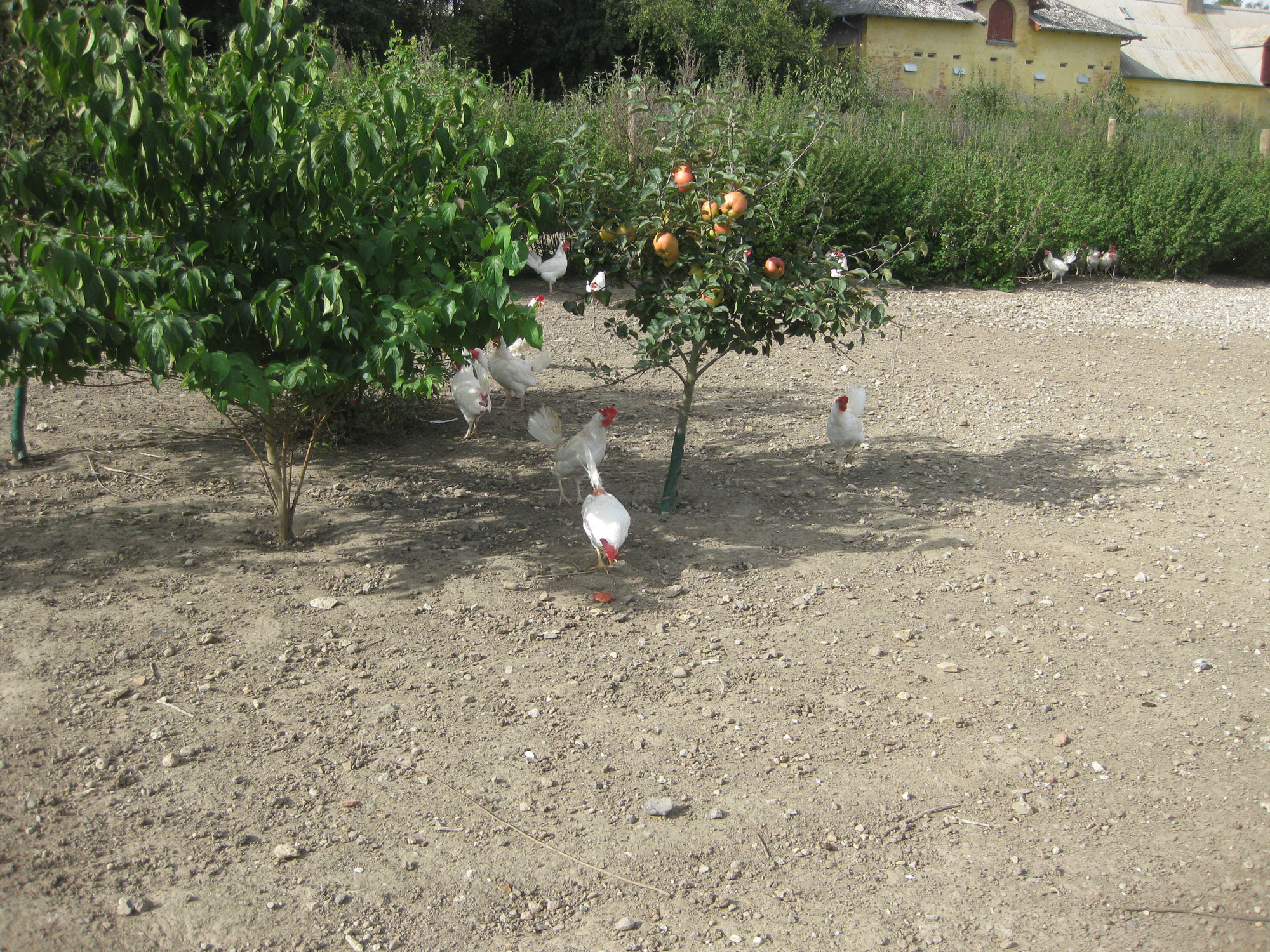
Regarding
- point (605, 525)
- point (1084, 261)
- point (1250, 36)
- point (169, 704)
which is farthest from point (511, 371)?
point (1250, 36)

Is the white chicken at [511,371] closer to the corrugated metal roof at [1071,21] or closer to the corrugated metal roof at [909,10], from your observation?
the corrugated metal roof at [909,10]

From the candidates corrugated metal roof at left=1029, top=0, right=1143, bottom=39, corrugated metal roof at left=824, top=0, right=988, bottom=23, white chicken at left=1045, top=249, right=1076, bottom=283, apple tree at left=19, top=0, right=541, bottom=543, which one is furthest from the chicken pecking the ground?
corrugated metal roof at left=1029, top=0, right=1143, bottom=39

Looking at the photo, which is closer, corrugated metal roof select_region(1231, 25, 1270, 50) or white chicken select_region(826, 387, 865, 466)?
white chicken select_region(826, 387, 865, 466)

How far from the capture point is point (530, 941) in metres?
2.60

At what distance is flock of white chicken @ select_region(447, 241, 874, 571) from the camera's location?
4531 millimetres

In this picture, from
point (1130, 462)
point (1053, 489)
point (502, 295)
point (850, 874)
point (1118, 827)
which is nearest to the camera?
point (850, 874)

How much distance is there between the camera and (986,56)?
30.6 m

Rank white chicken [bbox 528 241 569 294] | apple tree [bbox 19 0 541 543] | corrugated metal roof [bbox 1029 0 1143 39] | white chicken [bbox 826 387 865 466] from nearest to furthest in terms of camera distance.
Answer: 1. apple tree [bbox 19 0 541 543]
2. white chicken [bbox 826 387 865 466]
3. white chicken [bbox 528 241 569 294]
4. corrugated metal roof [bbox 1029 0 1143 39]

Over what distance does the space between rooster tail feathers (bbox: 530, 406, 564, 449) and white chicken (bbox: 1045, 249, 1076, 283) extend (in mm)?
10695

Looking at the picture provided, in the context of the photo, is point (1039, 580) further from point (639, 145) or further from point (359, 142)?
point (639, 145)

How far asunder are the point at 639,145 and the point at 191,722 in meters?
9.99

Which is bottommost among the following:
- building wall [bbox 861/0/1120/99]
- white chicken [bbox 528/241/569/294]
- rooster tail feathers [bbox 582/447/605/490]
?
white chicken [bbox 528/241/569/294]

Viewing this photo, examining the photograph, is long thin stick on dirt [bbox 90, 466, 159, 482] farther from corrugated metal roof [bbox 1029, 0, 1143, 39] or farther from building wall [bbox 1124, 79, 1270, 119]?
building wall [bbox 1124, 79, 1270, 119]

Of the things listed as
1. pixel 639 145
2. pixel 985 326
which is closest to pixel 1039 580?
pixel 985 326
